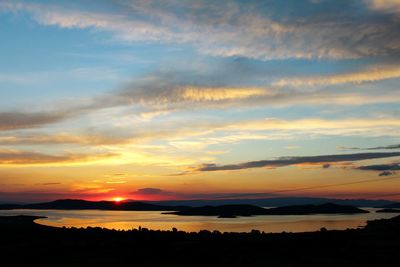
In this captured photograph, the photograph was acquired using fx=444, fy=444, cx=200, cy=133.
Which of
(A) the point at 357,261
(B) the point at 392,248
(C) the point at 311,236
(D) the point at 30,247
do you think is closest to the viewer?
(A) the point at 357,261

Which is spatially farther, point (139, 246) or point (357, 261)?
point (139, 246)

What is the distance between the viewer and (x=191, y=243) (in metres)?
49.0

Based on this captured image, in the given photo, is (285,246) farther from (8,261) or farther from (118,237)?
(8,261)

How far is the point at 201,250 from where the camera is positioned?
1688 inches

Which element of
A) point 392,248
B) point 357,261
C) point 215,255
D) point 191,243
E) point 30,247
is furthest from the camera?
point 191,243

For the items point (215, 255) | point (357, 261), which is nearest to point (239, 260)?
point (215, 255)

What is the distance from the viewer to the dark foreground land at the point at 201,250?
36.2 m

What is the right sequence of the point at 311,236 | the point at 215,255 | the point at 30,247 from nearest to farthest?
the point at 215,255 < the point at 30,247 < the point at 311,236

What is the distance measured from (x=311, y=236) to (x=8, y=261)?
115 feet

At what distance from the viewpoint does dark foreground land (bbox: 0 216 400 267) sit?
119 ft

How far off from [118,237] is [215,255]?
65.4 ft

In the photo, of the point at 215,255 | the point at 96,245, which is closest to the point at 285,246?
the point at 215,255

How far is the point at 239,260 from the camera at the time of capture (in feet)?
119

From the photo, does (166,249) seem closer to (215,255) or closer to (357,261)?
(215,255)
